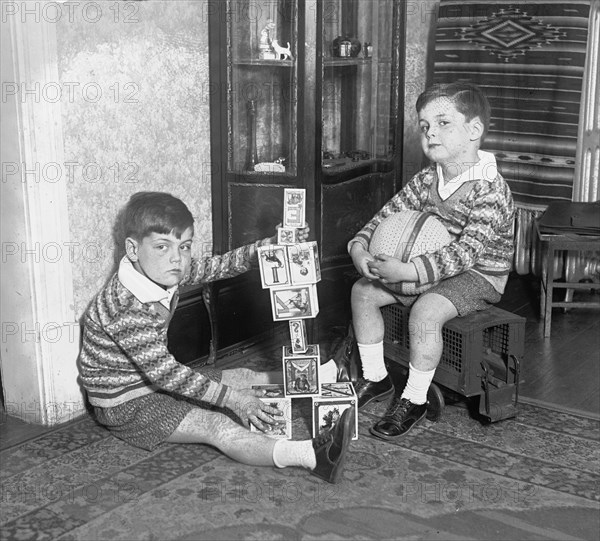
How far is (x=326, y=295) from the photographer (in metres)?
4.36

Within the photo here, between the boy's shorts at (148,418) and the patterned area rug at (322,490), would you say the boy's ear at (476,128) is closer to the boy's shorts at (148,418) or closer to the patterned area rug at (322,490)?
the patterned area rug at (322,490)

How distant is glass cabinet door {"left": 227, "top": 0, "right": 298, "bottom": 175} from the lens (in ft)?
12.7

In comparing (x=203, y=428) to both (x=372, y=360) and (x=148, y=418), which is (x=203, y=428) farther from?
(x=372, y=360)

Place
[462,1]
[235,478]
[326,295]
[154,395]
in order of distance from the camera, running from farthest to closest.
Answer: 1. [462,1]
2. [326,295]
3. [154,395]
4. [235,478]

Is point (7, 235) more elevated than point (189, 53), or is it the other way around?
point (189, 53)

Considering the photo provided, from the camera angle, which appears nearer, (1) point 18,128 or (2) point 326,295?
(1) point 18,128

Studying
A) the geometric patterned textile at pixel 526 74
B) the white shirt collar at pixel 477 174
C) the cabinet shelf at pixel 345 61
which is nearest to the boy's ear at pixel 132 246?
the white shirt collar at pixel 477 174

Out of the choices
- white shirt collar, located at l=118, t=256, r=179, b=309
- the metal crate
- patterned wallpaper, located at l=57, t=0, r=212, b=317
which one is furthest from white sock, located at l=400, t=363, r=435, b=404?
patterned wallpaper, located at l=57, t=0, r=212, b=317

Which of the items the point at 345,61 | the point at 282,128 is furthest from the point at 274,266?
the point at 345,61

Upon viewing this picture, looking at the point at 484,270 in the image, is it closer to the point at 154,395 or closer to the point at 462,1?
the point at 154,395

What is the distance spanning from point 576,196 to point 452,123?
6.61ft

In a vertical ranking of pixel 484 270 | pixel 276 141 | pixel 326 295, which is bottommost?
pixel 326 295

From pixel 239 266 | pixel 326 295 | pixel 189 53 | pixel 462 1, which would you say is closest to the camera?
pixel 239 266

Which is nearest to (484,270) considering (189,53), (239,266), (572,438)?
(572,438)
